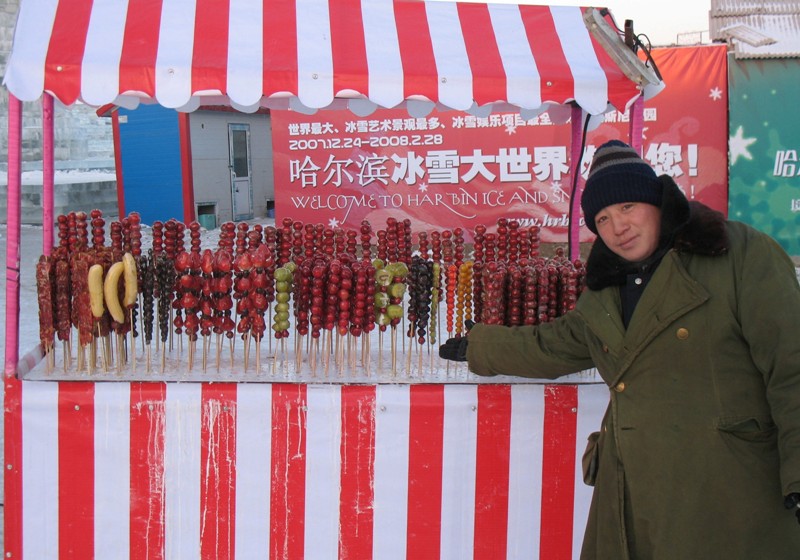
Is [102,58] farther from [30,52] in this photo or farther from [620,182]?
[620,182]

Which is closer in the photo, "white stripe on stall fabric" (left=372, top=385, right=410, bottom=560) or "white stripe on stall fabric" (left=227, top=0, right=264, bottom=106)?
"white stripe on stall fabric" (left=227, top=0, right=264, bottom=106)

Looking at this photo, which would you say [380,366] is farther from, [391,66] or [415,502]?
[391,66]

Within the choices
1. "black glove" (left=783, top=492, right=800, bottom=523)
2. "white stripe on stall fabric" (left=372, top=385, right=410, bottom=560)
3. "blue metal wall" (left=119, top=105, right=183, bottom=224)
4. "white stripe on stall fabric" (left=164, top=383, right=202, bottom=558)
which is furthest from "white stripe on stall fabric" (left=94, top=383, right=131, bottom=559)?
"blue metal wall" (left=119, top=105, right=183, bottom=224)

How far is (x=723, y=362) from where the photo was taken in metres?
1.91

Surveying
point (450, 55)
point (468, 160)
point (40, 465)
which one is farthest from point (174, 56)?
point (468, 160)

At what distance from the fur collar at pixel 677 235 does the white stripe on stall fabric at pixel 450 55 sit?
3.46 feet

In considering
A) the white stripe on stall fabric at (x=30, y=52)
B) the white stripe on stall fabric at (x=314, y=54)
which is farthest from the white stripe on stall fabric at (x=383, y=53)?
the white stripe on stall fabric at (x=30, y=52)

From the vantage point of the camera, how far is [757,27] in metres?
8.89

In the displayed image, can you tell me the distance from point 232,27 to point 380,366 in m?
1.53

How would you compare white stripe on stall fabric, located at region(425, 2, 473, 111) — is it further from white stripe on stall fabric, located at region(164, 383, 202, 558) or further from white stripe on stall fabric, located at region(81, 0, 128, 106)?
white stripe on stall fabric, located at region(164, 383, 202, 558)

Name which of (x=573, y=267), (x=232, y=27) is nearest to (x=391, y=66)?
(x=232, y=27)

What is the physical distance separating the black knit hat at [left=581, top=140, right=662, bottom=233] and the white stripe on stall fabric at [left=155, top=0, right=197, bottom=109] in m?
1.57

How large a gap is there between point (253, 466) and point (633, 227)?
175 cm

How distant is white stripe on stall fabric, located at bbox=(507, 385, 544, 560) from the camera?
297 cm
